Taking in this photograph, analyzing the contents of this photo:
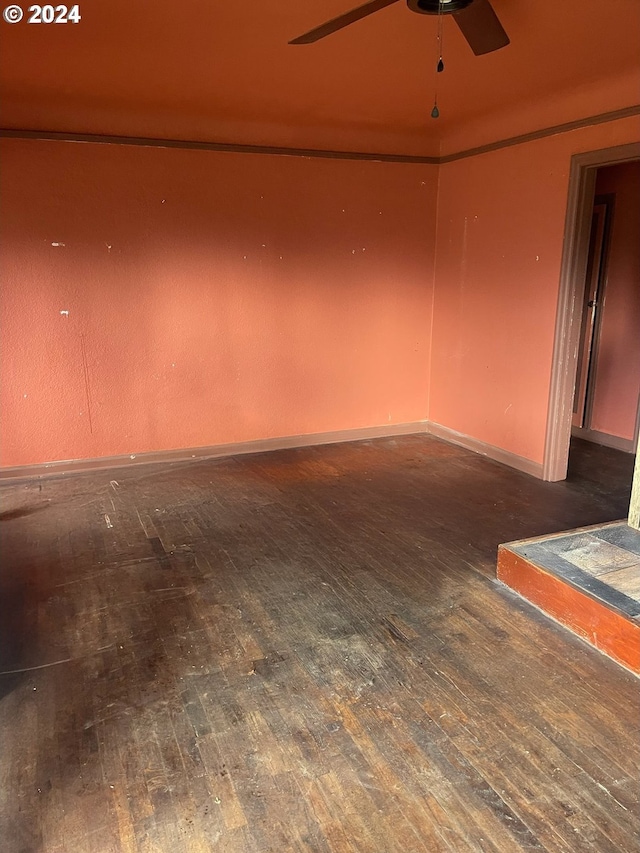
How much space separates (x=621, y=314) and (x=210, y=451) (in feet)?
11.9

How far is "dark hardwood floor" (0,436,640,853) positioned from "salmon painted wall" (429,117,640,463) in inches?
44.6

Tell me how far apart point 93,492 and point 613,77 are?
416 cm

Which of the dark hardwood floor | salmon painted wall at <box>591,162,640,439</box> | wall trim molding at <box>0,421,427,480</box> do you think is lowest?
the dark hardwood floor

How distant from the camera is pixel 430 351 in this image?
574cm

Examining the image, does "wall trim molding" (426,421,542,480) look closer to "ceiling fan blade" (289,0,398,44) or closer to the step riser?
the step riser

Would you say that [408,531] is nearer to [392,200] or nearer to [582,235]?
[582,235]

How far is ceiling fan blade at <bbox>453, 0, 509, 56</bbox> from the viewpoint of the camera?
236cm

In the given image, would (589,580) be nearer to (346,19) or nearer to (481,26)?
(481,26)

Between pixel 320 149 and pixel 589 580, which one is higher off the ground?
pixel 320 149

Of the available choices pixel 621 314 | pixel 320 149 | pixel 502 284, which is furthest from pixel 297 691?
pixel 621 314

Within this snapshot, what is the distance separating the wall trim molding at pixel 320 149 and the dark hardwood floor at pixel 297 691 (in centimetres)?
244

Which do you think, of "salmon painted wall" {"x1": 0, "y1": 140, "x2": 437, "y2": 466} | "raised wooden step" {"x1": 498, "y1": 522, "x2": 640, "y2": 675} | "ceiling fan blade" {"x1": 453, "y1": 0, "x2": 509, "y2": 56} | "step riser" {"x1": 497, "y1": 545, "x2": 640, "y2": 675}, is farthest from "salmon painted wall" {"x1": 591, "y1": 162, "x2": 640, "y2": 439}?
"ceiling fan blade" {"x1": 453, "y1": 0, "x2": 509, "y2": 56}

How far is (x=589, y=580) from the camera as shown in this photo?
262 centimetres

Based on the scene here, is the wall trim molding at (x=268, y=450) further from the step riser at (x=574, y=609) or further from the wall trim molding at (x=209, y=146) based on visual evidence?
the wall trim molding at (x=209, y=146)
